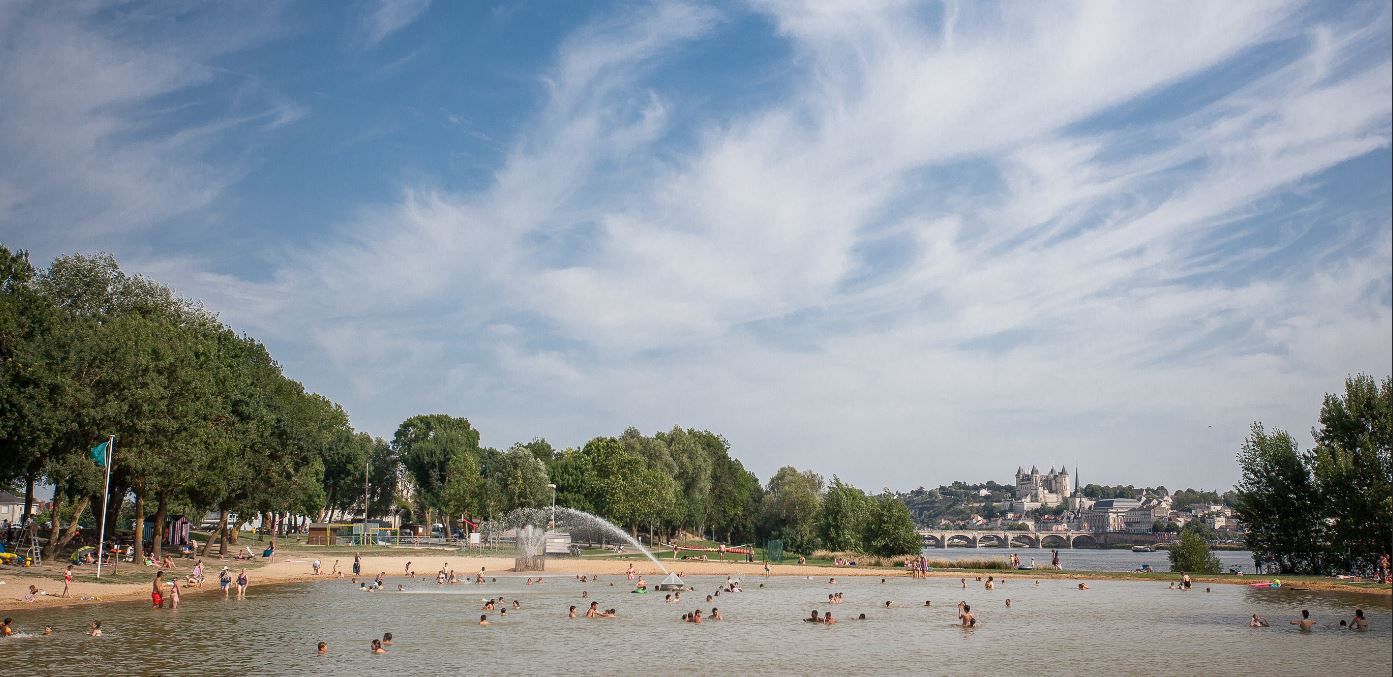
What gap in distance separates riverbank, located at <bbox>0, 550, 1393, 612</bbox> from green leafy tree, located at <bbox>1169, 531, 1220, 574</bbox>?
3513 millimetres

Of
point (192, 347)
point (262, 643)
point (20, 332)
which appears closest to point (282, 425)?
point (192, 347)

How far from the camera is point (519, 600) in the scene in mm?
64812

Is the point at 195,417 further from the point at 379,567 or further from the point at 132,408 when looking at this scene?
the point at 379,567

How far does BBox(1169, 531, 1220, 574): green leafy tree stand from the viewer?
90438 millimetres

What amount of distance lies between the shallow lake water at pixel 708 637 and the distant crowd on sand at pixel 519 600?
692mm

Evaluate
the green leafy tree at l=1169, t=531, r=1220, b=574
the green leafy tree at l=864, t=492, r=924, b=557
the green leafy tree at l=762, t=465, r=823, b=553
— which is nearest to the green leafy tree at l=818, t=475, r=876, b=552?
the green leafy tree at l=864, t=492, r=924, b=557

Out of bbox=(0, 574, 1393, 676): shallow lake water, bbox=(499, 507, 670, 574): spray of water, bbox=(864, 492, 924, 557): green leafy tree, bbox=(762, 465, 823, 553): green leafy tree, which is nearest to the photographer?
bbox=(0, 574, 1393, 676): shallow lake water

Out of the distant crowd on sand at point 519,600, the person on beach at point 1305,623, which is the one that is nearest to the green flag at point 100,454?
the distant crowd on sand at point 519,600

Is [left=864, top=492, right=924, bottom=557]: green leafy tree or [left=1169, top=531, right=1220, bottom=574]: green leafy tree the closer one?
[left=1169, top=531, right=1220, bottom=574]: green leafy tree

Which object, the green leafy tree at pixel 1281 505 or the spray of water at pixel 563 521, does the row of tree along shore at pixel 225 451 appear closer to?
the spray of water at pixel 563 521

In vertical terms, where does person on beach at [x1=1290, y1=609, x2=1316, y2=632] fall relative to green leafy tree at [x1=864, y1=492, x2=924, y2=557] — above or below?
below

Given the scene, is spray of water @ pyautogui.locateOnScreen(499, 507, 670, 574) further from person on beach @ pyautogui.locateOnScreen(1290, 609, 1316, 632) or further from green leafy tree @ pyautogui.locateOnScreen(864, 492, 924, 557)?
person on beach @ pyautogui.locateOnScreen(1290, 609, 1316, 632)

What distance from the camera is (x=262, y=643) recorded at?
41656 millimetres

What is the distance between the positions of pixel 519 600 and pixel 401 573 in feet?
91.4
